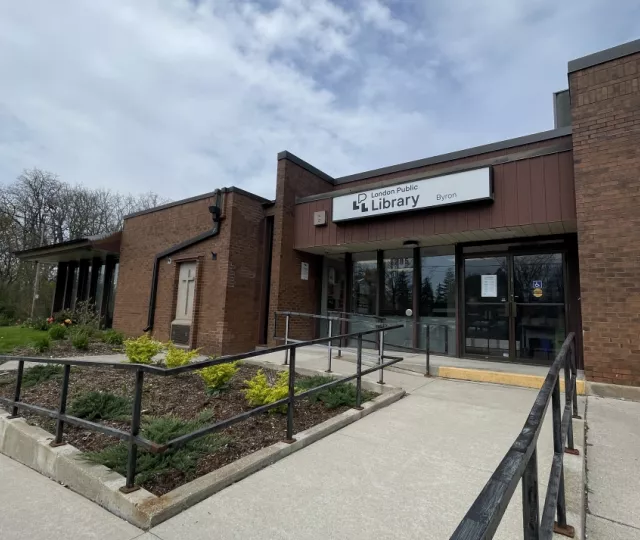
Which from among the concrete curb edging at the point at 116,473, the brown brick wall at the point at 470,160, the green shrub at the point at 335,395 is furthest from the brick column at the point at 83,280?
the green shrub at the point at 335,395

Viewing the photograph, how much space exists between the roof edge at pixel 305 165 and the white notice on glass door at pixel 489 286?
500 cm

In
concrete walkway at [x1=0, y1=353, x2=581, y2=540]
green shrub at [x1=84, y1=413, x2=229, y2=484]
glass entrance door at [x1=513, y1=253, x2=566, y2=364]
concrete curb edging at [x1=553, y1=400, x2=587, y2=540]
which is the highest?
glass entrance door at [x1=513, y1=253, x2=566, y2=364]

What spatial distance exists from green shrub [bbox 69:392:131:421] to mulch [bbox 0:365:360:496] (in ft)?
0.41

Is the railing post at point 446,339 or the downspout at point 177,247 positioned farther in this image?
the downspout at point 177,247

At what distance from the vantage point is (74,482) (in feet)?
9.40

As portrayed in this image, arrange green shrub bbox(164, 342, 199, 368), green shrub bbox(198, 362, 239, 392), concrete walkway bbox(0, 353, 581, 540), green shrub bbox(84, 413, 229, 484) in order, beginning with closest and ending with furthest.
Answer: concrete walkway bbox(0, 353, 581, 540) < green shrub bbox(84, 413, 229, 484) < green shrub bbox(198, 362, 239, 392) < green shrub bbox(164, 342, 199, 368)

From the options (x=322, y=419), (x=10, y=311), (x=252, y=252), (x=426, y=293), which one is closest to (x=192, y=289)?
(x=252, y=252)

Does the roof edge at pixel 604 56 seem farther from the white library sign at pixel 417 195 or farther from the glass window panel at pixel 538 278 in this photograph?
the glass window panel at pixel 538 278

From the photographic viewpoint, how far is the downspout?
30.7 feet

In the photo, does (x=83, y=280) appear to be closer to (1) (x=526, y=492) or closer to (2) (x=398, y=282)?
(2) (x=398, y=282)

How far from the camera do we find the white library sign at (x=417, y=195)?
6.90 m

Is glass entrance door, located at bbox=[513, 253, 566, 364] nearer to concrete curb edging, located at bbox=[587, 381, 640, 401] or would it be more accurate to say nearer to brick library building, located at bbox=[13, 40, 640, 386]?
brick library building, located at bbox=[13, 40, 640, 386]

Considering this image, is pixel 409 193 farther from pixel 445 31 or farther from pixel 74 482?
pixel 74 482

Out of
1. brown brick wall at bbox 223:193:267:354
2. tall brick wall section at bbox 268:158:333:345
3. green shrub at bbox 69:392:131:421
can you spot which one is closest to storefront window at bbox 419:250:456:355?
tall brick wall section at bbox 268:158:333:345
